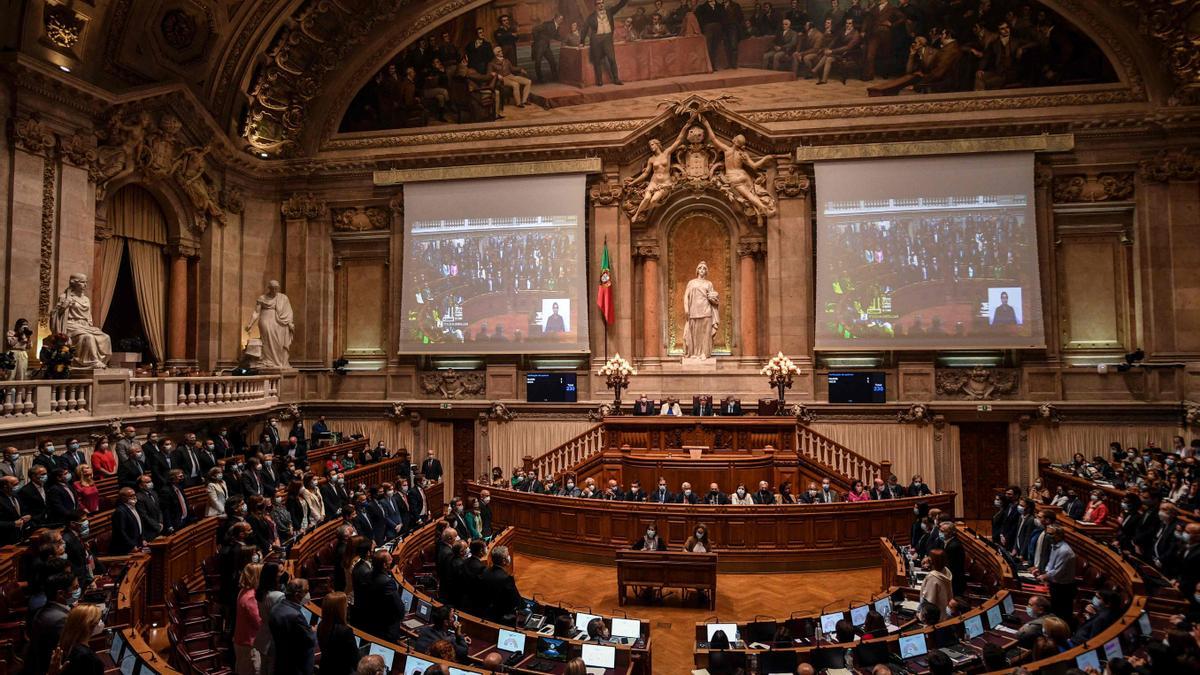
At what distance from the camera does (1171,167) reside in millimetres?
17859

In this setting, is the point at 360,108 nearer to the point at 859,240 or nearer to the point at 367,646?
the point at 859,240

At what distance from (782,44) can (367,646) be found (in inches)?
737

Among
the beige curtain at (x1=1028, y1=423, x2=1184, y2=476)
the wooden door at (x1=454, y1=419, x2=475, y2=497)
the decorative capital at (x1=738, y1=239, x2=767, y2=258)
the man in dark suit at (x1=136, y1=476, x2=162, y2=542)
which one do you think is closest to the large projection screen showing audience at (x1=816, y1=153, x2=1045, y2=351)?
the decorative capital at (x1=738, y1=239, x2=767, y2=258)

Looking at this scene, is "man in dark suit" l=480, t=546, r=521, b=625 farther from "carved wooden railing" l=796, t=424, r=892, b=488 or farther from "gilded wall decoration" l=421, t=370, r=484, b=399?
"gilded wall decoration" l=421, t=370, r=484, b=399

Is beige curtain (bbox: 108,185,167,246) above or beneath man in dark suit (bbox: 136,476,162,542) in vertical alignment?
above

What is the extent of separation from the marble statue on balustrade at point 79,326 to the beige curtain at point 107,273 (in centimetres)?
287

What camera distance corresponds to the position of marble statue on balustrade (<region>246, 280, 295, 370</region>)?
19.8 m

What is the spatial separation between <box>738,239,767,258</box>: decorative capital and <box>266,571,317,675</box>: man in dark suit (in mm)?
16466

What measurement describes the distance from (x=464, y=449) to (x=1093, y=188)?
17577 mm

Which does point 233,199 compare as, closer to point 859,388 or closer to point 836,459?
point 836,459

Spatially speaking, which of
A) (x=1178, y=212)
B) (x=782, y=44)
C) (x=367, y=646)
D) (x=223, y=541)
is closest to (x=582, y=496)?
(x=223, y=541)

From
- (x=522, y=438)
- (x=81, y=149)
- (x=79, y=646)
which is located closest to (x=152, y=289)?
(x=81, y=149)

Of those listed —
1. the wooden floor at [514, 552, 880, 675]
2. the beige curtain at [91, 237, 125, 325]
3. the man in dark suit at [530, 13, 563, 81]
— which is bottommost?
the wooden floor at [514, 552, 880, 675]

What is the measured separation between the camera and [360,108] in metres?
22.1
